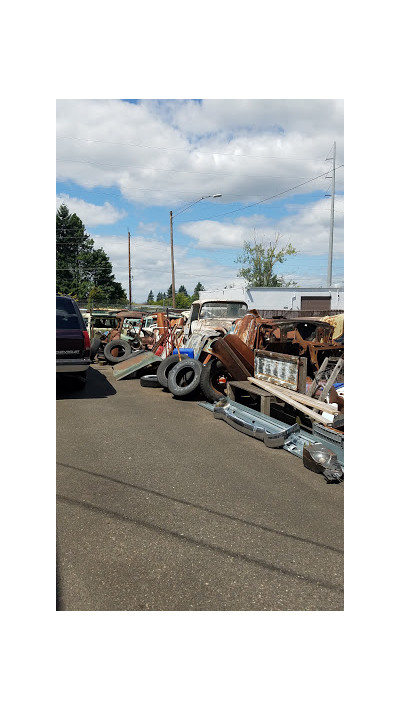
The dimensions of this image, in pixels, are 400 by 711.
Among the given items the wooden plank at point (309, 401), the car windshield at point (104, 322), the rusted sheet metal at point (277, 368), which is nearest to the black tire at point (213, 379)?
the rusted sheet metal at point (277, 368)

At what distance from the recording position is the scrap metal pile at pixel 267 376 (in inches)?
195

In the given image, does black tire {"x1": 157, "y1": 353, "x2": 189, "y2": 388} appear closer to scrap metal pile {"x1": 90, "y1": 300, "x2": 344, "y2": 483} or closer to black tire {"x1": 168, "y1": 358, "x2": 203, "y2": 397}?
scrap metal pile {"x1": 90, "y1": 300, "x2": 344, "y2": 483}

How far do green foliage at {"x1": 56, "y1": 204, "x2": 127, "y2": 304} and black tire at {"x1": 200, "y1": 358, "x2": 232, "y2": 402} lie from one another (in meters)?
41.5

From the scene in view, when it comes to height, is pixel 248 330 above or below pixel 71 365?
above

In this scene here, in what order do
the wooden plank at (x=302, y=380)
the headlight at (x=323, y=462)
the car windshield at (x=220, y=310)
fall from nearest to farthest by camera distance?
the headlight at (x=323, y=462) → the wooden plank at (x=302, y=380) → the car windshield at (x=220, y=310)

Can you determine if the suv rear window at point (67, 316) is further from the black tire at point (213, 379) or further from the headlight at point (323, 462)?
the headlight at point (323, 462)

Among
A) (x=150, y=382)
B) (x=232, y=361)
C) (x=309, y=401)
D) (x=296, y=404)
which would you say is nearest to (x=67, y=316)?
(x=150, y=382)

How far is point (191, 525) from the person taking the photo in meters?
3.24

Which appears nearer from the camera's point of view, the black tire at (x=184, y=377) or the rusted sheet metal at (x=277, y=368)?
the rusted sheet metal at (x=277, y=368)

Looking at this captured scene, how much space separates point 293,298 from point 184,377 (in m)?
20.4

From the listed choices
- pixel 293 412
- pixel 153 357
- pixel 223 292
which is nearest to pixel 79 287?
pixel 223 292

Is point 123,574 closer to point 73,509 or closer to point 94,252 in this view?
point 73,509

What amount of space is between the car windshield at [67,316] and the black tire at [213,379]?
93.3 inches

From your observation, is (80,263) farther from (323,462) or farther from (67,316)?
(323,462)
